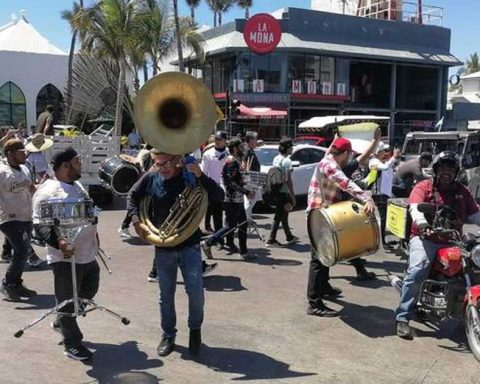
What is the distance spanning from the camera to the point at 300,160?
14.3 m

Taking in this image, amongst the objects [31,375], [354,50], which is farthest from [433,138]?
[354,50]

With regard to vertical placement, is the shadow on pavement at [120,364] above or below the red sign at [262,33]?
below

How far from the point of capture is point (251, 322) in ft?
18.1

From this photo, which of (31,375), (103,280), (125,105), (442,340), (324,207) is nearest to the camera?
(31,375)

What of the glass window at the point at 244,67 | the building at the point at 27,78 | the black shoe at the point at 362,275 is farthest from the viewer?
the building at the point at 27,78

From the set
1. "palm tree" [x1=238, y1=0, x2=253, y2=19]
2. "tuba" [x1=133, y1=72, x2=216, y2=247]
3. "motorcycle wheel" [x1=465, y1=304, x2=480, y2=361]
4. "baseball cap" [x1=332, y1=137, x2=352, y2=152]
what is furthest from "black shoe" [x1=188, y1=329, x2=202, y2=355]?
"palm tree" [x1=238, y1=0, x2=253, y2=19]

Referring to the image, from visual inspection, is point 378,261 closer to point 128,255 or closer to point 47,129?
point 128,255

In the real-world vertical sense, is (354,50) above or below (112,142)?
above

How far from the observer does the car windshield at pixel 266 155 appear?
44.1 ft

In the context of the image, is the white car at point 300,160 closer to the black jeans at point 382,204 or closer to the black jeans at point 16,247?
the black jeans at point 382,204

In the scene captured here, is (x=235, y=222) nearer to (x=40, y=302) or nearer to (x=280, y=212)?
(x=280, y=212)

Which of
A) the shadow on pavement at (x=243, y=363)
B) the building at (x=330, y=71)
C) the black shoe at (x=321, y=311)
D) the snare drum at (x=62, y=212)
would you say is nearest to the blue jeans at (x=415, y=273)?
the black shoe at (x=321, y=311)

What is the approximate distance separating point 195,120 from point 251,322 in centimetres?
209

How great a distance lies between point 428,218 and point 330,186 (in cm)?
97
